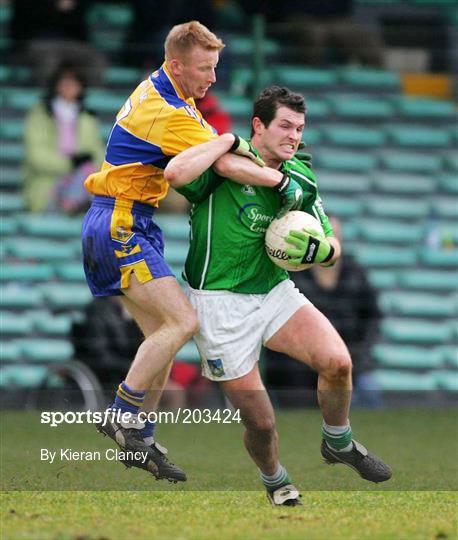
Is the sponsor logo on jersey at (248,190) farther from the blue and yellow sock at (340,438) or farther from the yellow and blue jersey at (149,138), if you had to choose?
the blue and yellow sock at (340,438)

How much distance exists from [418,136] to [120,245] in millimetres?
7208

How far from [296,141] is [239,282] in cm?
77

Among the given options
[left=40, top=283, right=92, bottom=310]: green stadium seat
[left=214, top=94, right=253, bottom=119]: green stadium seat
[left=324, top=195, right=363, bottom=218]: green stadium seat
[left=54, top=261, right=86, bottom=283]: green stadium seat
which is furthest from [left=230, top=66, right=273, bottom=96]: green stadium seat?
[left=40, top=283, right=92, bottom=310]: green stadium seat

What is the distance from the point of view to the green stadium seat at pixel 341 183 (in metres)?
13.6

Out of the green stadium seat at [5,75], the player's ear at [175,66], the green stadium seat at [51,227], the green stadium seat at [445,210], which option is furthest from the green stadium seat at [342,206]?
the player's ear at [175,66]

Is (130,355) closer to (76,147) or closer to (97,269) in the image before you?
(76,147)

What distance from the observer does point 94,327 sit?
1143 cm

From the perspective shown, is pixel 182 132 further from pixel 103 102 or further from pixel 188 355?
pixel 103 102

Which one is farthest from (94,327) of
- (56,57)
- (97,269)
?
(97,269)

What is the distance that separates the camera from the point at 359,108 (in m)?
14.0

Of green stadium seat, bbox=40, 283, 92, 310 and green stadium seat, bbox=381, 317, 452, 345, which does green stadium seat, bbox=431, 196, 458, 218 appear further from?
green stadium seat, bbox=40, 283, 92, 310

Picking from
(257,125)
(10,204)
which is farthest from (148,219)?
(10,204)

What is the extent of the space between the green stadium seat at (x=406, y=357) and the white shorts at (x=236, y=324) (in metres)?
5.43

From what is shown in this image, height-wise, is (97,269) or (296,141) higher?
(296,141)
